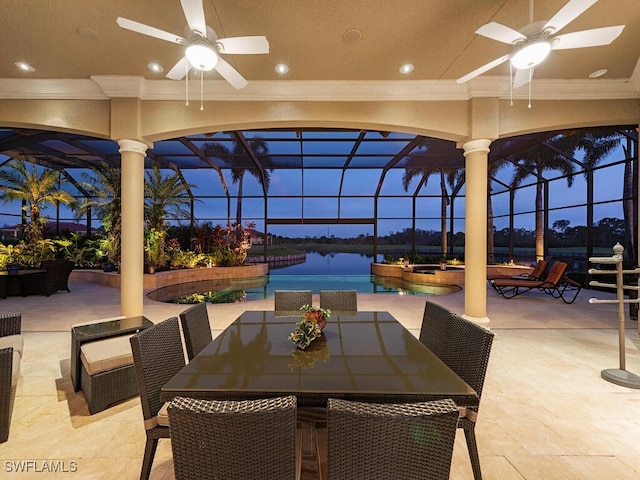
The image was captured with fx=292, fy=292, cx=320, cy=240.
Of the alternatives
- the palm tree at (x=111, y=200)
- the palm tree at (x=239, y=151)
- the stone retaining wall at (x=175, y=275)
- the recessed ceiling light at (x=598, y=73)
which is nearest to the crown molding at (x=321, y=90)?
the recessed ceiling light at (x=598, y=73)

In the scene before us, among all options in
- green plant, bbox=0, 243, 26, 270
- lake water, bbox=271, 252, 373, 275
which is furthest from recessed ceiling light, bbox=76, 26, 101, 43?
lake water, bbox=271, 252, 373, 275

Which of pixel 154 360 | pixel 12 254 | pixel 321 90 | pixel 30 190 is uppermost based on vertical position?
pixel 321 90

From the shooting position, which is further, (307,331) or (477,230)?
(477,230)

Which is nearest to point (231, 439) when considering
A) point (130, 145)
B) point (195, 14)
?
point (195, 14)

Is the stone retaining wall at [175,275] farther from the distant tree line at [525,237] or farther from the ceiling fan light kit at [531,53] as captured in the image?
the ceiling fan light kit at [531,53]

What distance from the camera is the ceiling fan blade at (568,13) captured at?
203 centimetres

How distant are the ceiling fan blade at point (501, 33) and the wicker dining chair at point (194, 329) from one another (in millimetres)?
3095

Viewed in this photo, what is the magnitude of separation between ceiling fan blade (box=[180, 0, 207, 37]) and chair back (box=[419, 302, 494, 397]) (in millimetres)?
2863

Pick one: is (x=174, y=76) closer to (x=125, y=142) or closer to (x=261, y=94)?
(x=261, y=94)

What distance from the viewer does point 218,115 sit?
4.20 metres

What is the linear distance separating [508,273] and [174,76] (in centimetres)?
1141

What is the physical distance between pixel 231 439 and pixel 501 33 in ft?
10.7

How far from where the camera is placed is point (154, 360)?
164 cm

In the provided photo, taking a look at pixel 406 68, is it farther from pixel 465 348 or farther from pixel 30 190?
pixel 30 190
